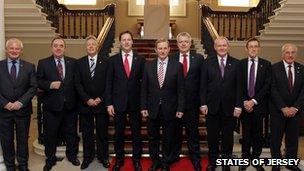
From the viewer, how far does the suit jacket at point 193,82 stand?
539 centimetres

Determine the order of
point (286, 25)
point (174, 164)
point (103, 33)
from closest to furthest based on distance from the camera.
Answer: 1. point (174, 164)
2. point (103, 33)
3. point (286, 25)

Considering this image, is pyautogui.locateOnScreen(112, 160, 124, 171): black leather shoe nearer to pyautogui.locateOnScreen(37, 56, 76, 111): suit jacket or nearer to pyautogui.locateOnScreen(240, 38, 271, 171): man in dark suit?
pyautogui.locateOnScreen(37, 56, 76, 111): suit jacket

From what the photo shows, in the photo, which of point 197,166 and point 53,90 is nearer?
point 197,166

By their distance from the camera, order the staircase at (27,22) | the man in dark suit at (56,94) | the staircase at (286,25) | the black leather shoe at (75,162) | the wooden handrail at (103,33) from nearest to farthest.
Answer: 1. the man in dark suit at (56,94)
2. the black leather shoe at (75,162)
3. the wooden handrail at (103,33)
4. the staircase at (27,22)
5. the staircase at (286,25)

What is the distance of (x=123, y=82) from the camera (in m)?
5.34

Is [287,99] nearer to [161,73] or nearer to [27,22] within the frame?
[161,73]

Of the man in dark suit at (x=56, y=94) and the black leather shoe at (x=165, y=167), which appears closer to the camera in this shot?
the black leather shoe at (x=165, y=167)

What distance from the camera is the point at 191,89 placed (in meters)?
5.39

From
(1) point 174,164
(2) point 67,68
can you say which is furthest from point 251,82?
(2) point 67,68

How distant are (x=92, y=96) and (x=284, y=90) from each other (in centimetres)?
225

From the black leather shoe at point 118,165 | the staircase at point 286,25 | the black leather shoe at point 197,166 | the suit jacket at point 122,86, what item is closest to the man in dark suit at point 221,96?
the black leather shoe at point 197,166

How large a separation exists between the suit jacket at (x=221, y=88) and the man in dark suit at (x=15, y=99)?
1.99 meters

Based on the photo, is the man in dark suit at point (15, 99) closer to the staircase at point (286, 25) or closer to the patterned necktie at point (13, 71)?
the patterned necktie at point (13, 71)

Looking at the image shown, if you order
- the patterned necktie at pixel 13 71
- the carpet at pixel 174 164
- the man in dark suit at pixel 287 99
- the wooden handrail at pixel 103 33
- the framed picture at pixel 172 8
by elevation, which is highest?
the framed picture at pixel 172 8
